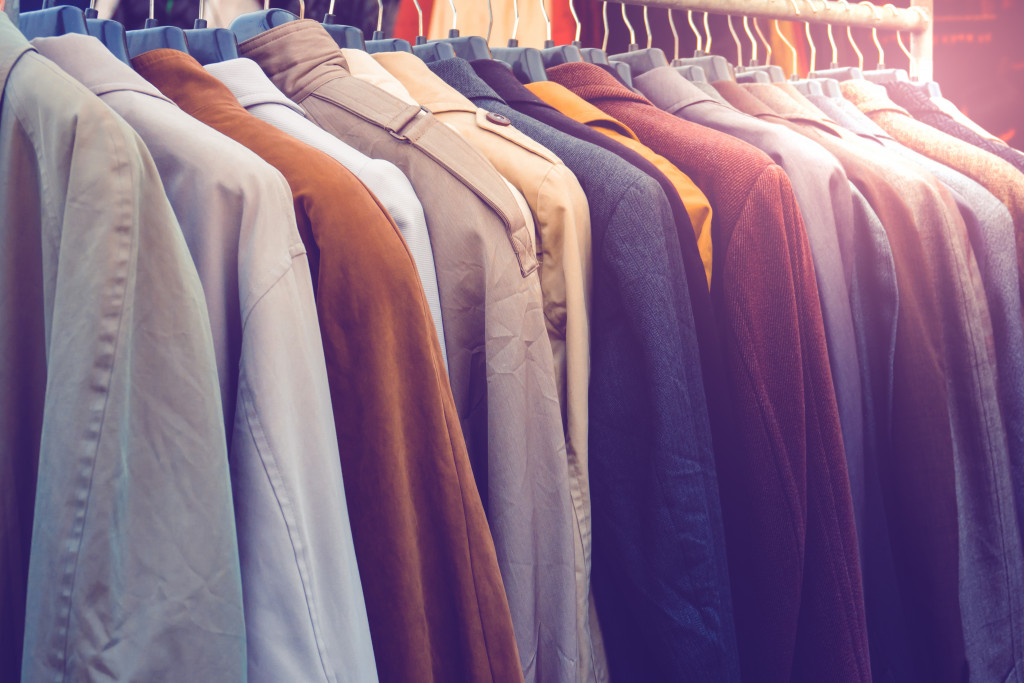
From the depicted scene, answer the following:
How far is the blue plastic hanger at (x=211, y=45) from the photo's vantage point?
813 mm

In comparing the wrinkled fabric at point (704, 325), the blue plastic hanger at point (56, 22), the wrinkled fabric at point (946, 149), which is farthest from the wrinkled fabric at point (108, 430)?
the wrinkled fabric at point (946, 149)

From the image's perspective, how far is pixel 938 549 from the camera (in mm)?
919

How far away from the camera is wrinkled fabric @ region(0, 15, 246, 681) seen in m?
0.42

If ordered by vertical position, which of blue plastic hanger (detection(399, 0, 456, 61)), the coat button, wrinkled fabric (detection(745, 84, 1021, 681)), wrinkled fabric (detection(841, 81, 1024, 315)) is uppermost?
blue plastic hanger (detection(399, 0, 456, 61))

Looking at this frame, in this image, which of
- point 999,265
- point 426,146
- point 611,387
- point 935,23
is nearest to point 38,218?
point 426,146

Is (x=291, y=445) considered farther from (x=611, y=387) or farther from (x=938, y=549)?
(x=938, y=549)

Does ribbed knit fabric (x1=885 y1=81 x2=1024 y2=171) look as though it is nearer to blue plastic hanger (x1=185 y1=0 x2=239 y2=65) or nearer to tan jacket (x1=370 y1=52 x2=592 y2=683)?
tan jacket (x1=370 y1=52 x2=592 y2=683)

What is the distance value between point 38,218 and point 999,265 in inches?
42.3

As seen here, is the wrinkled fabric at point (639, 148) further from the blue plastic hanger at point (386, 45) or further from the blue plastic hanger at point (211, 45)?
the blue plastic hanger at point (211, 45)

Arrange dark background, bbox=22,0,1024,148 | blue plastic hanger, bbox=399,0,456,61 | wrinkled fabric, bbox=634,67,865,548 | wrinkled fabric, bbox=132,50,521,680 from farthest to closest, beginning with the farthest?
1. dark background, bbox=22,0,1024,148
2. blue plastic hanger, bbox=399,0,456,61
3. wrinkled fabric, bbox=634,67,865,548
4. wrinkled fabric, bbox=132,50,521,680

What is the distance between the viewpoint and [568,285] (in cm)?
75

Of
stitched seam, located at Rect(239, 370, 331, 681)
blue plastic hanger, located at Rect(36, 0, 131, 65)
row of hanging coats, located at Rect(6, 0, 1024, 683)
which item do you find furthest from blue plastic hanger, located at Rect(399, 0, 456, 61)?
stitched seam, located at Rect(239, 370, 331, 681)

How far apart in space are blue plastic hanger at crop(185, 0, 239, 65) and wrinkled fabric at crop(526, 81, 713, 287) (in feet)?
1.21

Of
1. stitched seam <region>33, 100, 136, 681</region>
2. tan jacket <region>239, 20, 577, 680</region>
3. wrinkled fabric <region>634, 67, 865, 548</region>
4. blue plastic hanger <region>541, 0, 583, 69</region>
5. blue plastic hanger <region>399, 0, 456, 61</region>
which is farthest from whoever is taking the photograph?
blue plastic hanger <region>541, 0, 583, 69</region>
